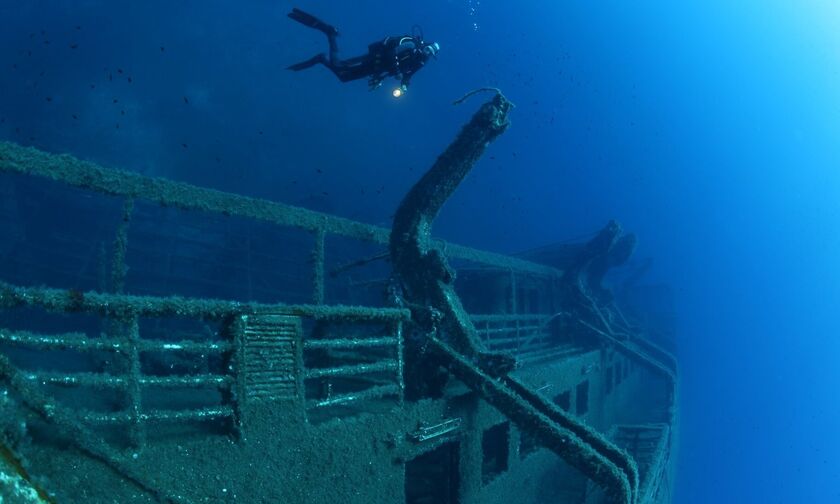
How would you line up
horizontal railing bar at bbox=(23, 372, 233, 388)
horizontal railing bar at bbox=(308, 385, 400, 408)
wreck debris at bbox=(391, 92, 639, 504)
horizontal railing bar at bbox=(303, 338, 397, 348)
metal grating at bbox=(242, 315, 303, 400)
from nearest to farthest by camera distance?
horizontal railing bar at bbox=(23, 372, 233, 388) → metal grating at bbox=(242, 315, 303, 400) → horizontal railing bar at bbox=(303, 338, 397, 348) → horizontal railing bar at bbox=(308, 385, 400, 408) → wreck debris at bbox=(391, 92, 639, 504)

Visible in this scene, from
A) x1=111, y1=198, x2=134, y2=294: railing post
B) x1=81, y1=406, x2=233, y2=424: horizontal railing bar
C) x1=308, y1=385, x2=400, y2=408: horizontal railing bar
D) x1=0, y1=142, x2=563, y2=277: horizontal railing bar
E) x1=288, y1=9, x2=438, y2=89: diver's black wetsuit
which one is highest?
x1=288, y1=9, x2=438, y2=89: diver's black wetsuit

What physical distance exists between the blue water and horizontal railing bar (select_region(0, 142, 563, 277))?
29310 millimetres

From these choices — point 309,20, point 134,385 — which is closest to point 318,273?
point 134,385

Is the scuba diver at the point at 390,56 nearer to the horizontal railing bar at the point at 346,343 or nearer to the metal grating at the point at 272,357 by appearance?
the horizontal railing bar at the point at 346,343

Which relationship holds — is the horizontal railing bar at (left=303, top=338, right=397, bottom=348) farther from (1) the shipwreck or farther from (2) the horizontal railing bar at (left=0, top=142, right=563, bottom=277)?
(2) the horizontal railing bar at (left=0, top=142, right=563, bottom=277)

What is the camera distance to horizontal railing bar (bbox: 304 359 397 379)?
183 inches

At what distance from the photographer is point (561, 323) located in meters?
17.4

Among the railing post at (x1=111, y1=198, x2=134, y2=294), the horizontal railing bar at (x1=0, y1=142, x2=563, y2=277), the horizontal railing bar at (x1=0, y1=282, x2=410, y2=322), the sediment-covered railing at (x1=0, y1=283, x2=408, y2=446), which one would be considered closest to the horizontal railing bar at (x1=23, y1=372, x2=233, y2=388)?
the sediment-covered railing at (x1=0, y1=283, x2=408, y2=446)

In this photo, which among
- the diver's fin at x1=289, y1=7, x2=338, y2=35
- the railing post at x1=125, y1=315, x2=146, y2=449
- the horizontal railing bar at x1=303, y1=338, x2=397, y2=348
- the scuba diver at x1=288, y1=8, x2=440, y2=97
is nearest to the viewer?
the railing post at x1=125, y1=315, x2=146, y2=449

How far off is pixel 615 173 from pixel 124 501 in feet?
460

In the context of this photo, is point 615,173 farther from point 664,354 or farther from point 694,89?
point 664,354

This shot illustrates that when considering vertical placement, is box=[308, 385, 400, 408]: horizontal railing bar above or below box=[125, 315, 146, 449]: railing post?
below

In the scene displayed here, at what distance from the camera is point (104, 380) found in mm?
3055

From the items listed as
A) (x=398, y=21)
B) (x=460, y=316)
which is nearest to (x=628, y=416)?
(x=460, y=316)
